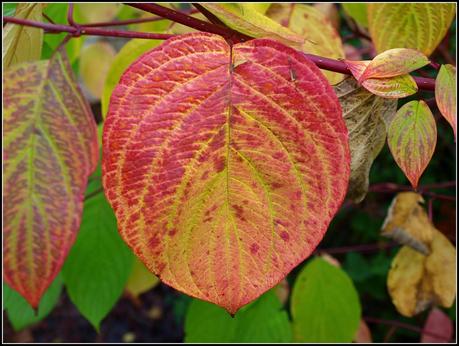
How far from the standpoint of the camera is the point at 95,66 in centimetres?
118

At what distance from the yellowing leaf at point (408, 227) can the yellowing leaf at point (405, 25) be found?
0.91ft

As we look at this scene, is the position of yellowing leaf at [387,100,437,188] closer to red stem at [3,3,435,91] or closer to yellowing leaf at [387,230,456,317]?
red stem at [3,3,435,91]

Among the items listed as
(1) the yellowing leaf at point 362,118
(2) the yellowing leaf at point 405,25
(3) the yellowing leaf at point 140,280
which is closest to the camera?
(1) the yellowing leaf at point 362,118

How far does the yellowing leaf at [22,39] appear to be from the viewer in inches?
19.9

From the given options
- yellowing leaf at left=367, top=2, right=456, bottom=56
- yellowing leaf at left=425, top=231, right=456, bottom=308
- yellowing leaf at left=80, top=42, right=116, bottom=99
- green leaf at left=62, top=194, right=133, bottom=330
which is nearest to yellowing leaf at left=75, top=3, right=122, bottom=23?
yellowing leaf at left=80, top=42, right=116, bottom=99

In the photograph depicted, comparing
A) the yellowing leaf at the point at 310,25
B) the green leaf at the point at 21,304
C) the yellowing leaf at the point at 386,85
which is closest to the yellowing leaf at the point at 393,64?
the yellowing leaf at the point at 386,85

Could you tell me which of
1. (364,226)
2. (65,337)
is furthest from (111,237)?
(65,337)

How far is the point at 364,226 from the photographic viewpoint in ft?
5.43

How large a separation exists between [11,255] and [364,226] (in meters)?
1.38

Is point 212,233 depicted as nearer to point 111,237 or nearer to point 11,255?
point 11,255

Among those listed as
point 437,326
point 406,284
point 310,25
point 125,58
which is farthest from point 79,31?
point 437,326

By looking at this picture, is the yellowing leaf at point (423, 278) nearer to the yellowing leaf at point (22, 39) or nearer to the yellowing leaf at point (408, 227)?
the yellowing leaf at point (408, 227)

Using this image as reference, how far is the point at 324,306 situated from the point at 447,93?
2.08 ft

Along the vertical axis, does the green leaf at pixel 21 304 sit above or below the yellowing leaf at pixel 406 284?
below
